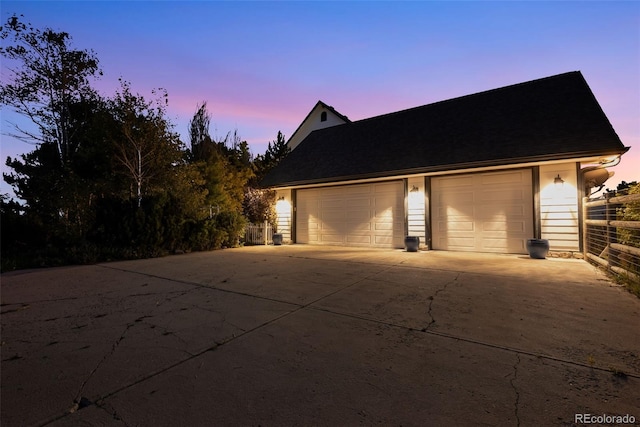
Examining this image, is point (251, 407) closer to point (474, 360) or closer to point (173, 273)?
point (474, 360)

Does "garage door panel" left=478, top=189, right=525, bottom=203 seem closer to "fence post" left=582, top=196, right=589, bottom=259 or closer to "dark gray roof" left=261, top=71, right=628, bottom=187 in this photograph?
"dark gray roof" left=261, top=71, right=628, bottom=187

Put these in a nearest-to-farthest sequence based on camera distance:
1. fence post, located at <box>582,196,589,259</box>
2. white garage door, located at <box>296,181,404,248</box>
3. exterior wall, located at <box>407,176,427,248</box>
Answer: fence post, located at <box>582,196,589,259</box>, exterior wall, located at <box>407,176,427,248</box>, white garage door, located at <box>296,181,404,248</box>

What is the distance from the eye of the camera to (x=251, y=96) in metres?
13.8

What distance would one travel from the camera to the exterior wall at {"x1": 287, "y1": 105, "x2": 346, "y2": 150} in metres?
19.3

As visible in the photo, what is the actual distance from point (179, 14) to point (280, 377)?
9695 mm

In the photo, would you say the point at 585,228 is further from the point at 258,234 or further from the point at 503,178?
the point at 258,234

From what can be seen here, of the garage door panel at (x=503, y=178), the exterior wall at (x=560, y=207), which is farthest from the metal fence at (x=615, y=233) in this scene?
the garage door panel at (x=503, y=178)

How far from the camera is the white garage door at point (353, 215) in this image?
1012 centimetres

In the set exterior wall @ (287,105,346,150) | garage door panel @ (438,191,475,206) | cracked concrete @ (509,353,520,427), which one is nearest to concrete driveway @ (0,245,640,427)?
cracked concrete @ (509,353,520,427)

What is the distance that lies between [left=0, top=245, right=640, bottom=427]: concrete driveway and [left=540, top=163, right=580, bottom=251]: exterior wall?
3.47 meters

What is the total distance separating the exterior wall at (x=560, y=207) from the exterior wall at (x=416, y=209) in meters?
3.30

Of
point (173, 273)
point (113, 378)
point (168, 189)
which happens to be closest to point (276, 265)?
point (173, 273)

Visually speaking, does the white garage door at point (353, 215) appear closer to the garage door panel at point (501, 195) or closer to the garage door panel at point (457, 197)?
the garage door panel at point (457, 197)

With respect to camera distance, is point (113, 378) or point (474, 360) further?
point (474, 360)
